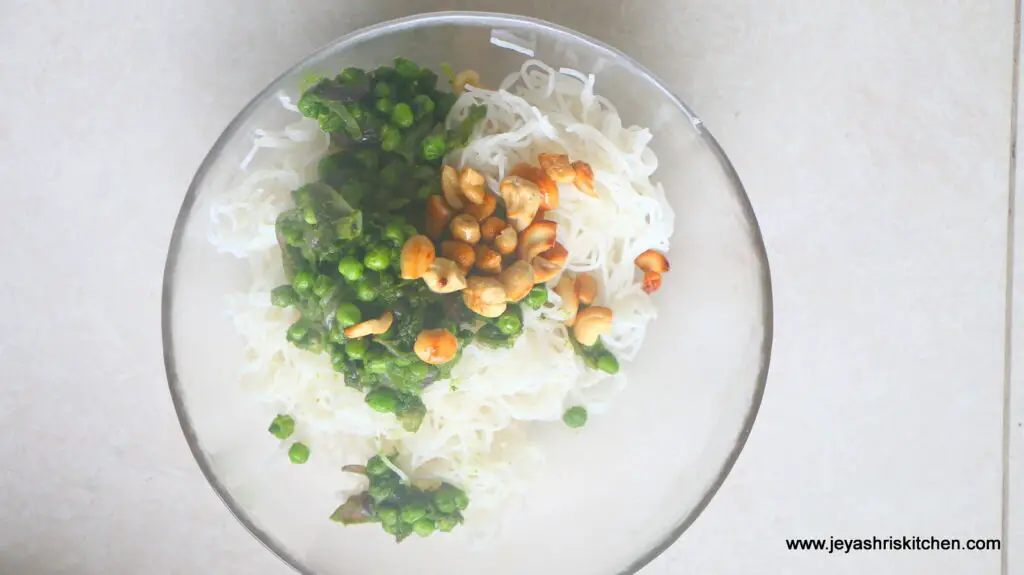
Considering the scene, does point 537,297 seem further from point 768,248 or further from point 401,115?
point 768,248

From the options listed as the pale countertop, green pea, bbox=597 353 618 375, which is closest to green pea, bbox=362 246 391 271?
green pea, bbox=597 353 618 375

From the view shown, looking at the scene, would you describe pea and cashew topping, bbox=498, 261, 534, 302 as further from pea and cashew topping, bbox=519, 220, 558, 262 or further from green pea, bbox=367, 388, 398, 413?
green pea, bbox=367, 388, 398, 413

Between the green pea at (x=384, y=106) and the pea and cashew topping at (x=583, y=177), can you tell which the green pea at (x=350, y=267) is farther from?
the pea and cashew topping at (x=583, y=177)

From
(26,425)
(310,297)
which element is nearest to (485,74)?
(310,297)

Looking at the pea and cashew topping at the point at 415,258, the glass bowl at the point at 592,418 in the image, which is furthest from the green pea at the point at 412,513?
the pea and cashew topping at the point at 415,258

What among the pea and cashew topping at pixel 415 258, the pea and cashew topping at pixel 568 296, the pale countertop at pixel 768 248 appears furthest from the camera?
the pale countertop at pixel 768 248

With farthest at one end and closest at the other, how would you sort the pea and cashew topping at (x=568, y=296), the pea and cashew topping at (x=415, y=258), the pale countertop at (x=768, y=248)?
the pale countertop at (x=768, y=248) < the pea and cashew topping at (x=568, y=296) < the pea and cashew topping at (x=415, y=258)

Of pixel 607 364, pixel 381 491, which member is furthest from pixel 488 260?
pixel 381 491
